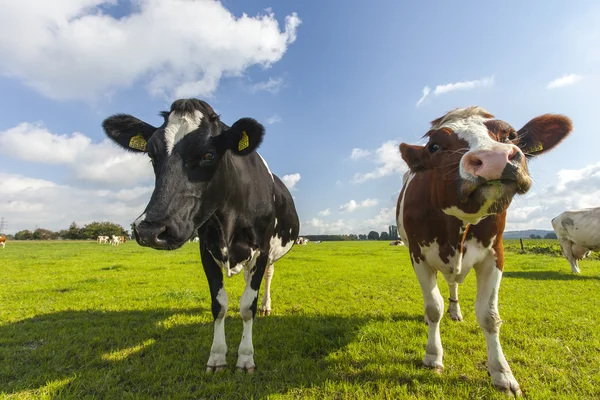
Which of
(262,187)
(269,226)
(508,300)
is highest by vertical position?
(262,187)

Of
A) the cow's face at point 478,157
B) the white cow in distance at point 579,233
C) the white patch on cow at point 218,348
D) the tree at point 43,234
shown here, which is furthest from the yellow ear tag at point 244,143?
the tree at point 43,234

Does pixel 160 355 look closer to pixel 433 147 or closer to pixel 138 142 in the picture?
pixel 138 142

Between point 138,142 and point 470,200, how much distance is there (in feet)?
12.1

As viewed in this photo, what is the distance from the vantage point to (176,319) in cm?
566

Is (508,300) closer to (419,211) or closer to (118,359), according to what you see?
(419,211)

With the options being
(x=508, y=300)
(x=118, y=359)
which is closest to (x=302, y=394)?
(x=118, y=359)

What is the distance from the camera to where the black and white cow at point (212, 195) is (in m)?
2.87

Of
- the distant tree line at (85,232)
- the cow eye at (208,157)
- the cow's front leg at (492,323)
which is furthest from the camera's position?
the distant tree line at (85,232)

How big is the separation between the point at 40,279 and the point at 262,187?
1099 centimetres

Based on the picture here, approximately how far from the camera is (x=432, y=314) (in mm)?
3652

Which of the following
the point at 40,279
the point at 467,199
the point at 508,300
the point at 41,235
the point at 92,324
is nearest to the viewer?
the point at 467,199

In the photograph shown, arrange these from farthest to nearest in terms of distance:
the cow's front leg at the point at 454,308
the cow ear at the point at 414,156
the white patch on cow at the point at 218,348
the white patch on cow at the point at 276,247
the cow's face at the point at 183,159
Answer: the cow's front leg at the point at 454,308 → the white patch on cow at the point at 276,247 → the white patch on cow at the point at 218,348 → the cow ear at the point at 414,156 → the cow's face at the point at 183,159

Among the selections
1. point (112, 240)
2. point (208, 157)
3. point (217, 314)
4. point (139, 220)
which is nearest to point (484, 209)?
point (208, 157)

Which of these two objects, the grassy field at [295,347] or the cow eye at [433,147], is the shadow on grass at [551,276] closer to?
the grassy field at [295,347]
